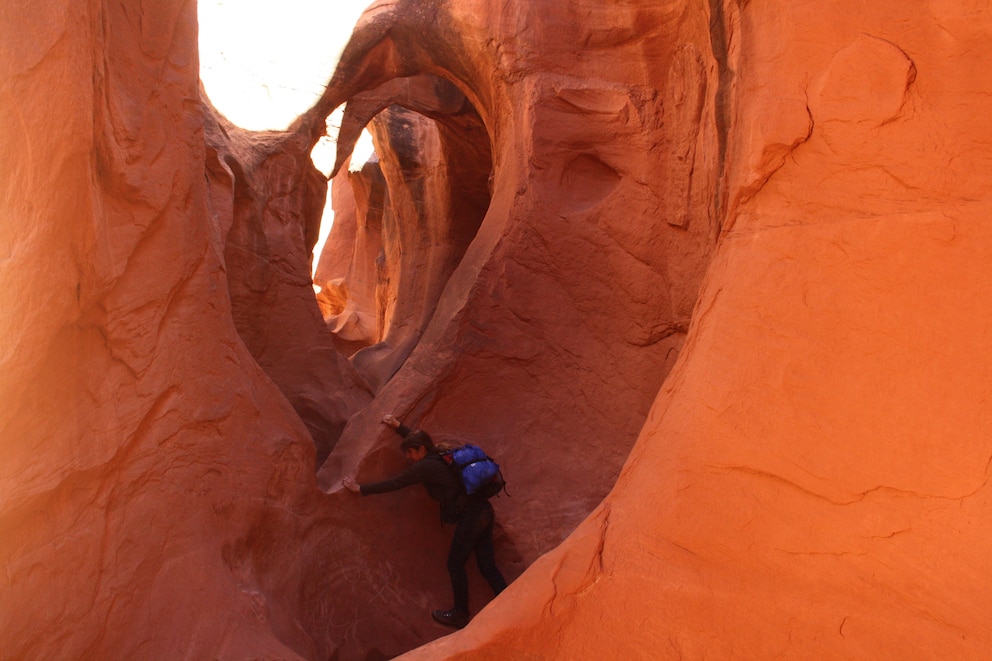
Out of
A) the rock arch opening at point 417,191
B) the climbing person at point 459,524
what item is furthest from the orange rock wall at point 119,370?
the rock arch opening at point 417,191

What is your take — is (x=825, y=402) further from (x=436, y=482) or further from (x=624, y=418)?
(x=624, y=418)

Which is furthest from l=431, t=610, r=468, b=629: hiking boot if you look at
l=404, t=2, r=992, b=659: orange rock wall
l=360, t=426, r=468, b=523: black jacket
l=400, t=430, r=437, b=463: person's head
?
l=404, t=2, r=992, b=659: orange rock wall

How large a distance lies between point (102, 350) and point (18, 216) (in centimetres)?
65

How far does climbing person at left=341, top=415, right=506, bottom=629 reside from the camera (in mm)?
4293

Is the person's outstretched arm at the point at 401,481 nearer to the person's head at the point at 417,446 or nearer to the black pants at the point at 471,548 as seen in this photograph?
the person's head at the point at 417,446

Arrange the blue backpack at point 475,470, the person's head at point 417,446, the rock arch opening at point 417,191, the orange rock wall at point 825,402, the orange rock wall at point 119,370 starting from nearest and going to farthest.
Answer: the orange rock wall at point 825,402
the orange rock wall at point 119,370
the blue backpack at point 475,470
the person's head at point 417,446
the rock arch opening at point 417,191

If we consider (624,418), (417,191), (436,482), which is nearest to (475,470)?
(436,482)

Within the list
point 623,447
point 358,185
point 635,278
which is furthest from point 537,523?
point 358,185

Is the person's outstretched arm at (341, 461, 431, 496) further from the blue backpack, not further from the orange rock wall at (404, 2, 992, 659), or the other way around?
the orange rock wall at (404, 2, 992, 659)

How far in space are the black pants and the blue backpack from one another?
106 millimetres

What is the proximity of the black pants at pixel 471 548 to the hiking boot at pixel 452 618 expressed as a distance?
0.03 m

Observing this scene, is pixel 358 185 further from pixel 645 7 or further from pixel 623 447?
pixel 623 447

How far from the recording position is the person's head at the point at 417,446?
4547mm

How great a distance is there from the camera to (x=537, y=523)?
4.66m
